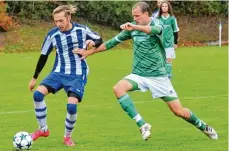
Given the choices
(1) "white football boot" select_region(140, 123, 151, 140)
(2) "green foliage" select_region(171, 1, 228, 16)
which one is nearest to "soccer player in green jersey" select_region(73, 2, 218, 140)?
(1) "white football boot" select_region(140, 123, 151, 140)

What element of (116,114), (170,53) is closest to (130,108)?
(116,114)

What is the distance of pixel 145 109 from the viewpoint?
46.3 ft

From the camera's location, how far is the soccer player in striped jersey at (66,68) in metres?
10.0

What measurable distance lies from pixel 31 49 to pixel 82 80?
2501 cm

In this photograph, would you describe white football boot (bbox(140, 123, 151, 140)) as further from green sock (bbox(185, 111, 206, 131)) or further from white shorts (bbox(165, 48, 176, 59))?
white shorts (bbox(165, 48, 176, 59))

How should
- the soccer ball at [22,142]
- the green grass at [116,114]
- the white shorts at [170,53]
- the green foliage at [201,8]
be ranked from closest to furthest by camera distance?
1. the soccer ball at [22,142]
2. the green grass at [116,114]
3. the white shorts at [170,53]
4. the green foliage at [201,8]

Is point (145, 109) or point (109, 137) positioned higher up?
point (109, 137)

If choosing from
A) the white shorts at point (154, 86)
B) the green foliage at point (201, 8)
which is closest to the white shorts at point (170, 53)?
the white shorts at point (154, 86)

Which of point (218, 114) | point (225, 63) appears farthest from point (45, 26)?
point (218, 114)

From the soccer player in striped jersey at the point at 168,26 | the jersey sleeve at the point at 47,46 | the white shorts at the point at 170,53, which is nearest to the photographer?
the jersey sleeve at the point at 47,46

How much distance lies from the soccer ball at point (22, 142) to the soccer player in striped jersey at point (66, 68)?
23.4 inches

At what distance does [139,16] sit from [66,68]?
1.33 m

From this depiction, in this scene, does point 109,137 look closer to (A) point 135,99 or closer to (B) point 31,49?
(A) point 135,99

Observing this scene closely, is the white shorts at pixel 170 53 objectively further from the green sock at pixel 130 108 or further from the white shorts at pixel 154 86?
the green sock at pixel 130 108
